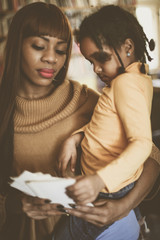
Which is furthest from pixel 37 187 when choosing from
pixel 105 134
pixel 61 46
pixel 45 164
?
pixel 61 46

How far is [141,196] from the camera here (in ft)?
3.22

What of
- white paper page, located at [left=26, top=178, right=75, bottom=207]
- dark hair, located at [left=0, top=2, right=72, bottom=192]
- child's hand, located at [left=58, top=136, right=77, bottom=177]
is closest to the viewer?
white paper page, located at [left=26, top=178, right=75, bottom=207]

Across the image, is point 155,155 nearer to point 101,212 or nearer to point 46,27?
point 101,212

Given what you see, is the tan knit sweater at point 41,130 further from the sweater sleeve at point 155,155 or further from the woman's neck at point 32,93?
the sweater sleeve at point 155,155

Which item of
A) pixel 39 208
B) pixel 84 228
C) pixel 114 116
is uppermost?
pixel 114 116

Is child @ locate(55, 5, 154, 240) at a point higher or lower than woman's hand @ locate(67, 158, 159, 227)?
higher

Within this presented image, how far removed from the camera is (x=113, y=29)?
0.95 m

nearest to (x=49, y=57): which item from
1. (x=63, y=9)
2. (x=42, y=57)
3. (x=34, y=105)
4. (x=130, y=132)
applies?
(x=42, y=57)

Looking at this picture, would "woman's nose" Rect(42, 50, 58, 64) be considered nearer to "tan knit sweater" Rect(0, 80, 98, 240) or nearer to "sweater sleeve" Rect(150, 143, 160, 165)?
"tan knit sweater" Rect(0, 80, 98, 240)

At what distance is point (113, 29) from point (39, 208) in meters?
0.79

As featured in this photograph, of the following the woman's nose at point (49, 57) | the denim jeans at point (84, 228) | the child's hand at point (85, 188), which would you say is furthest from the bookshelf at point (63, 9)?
the child's hand at point (85, 188)

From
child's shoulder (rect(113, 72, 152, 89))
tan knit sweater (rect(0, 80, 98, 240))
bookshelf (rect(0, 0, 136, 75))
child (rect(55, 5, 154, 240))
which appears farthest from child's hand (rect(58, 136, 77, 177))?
bookshelf (rect(0, 0, 136, 75))

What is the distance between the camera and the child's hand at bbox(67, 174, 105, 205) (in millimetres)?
672

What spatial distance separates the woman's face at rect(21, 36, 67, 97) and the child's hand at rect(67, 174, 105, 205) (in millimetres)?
700
